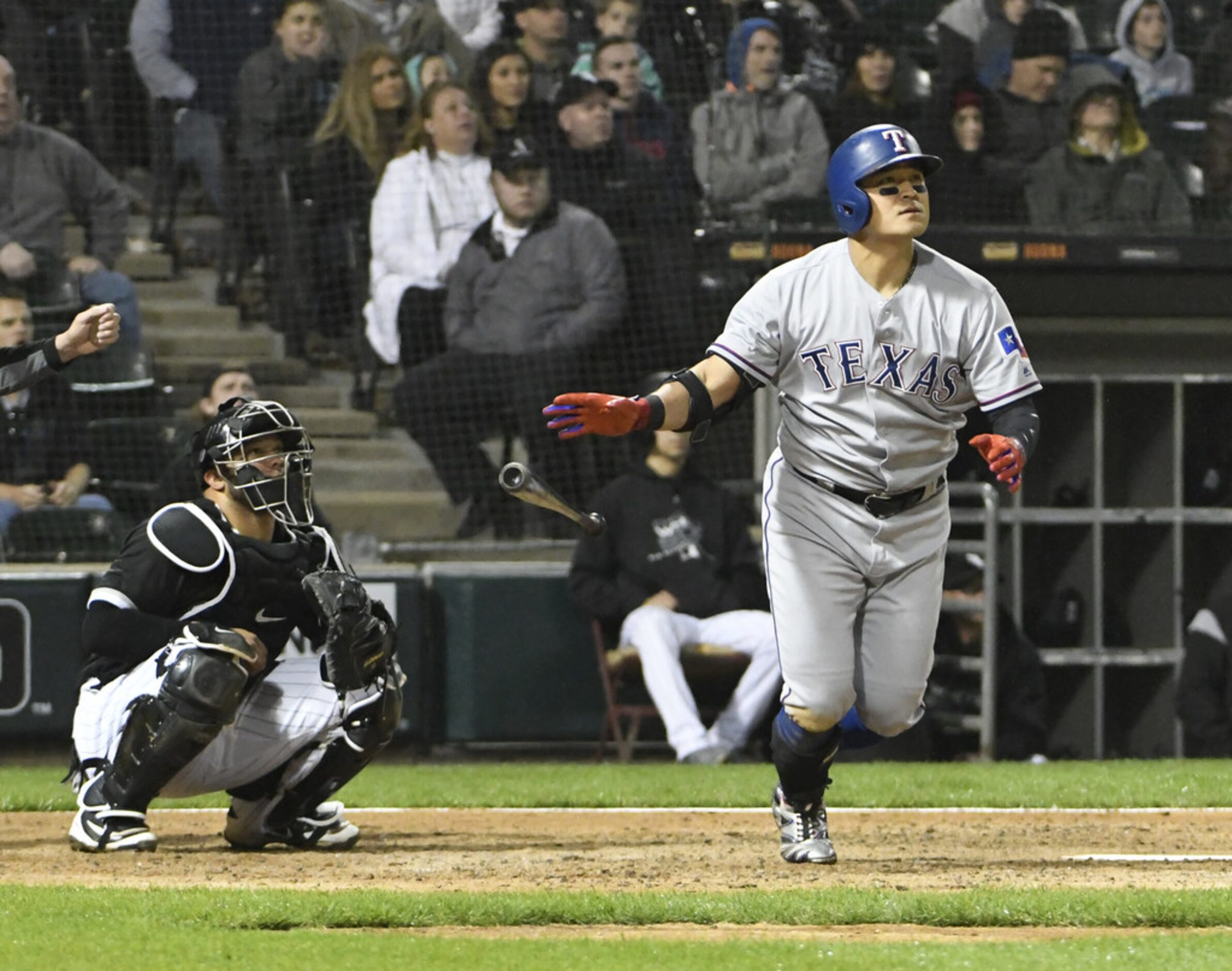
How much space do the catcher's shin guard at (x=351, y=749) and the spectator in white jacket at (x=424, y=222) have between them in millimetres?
4682

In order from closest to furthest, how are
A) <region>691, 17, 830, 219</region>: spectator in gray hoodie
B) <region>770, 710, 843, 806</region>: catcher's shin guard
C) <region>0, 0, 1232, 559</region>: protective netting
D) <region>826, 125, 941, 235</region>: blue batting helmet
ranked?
<region>826, 125, 941, 235</region>: blue batting helmet < <region>770, 710, 843, 806</region>: catcher's shin guard < <region>0, 0, 1232, 559</region>: protective netting < <region>691, 17, 830, 219</region>: spectator in gray hoodie

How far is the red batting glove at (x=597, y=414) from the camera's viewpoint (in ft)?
15.0

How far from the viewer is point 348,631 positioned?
5090 mm

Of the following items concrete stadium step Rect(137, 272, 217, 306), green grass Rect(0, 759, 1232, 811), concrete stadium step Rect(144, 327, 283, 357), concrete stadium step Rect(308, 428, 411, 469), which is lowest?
green grass Rect(0, 759, 1232, 811)

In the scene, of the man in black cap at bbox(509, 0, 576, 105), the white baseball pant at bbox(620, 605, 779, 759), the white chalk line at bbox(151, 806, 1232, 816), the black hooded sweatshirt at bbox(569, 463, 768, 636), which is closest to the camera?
the white chalk line at bbox(151, 806, 1232, 816)

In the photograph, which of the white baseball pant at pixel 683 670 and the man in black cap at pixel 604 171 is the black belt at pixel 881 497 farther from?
the man in black cap at pixel 604 171

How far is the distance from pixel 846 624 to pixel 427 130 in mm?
6034

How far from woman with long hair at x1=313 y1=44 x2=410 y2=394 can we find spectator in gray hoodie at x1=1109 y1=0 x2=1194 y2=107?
398 cm

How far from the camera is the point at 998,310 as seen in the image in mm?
4984

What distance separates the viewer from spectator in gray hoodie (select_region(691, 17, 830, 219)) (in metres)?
10.2

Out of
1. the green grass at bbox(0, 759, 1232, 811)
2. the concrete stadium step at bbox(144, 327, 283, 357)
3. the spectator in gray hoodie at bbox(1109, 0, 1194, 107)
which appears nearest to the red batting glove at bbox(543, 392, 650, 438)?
the green grass at bbox(0, 759, 1232, 811)

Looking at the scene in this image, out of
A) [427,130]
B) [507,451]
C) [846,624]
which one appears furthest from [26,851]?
[427,130]

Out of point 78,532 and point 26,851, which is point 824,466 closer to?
point 26,851

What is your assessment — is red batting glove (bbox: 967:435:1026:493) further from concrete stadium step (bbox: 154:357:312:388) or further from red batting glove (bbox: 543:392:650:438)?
concrete stadium step (bbox: 154:357:312:388)
